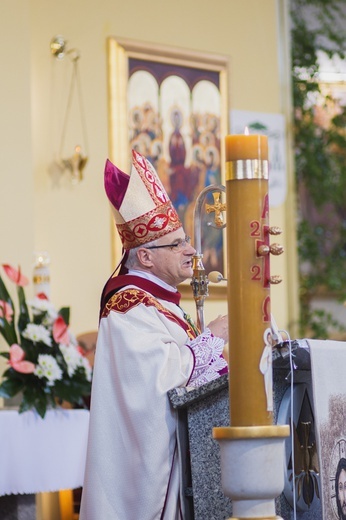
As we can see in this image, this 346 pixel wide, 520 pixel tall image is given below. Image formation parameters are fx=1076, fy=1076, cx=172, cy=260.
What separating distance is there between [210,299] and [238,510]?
5434 mm

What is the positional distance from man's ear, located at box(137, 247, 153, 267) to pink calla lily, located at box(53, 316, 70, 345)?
70.7 inches

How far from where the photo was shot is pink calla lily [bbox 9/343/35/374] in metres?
5.05

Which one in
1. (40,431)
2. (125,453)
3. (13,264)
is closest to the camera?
(125,453)

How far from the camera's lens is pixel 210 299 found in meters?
7.29

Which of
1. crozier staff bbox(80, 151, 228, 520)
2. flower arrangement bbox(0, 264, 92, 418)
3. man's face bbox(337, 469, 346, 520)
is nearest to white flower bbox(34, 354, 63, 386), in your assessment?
flower arrangement bbox(0, 264, 92, 418)

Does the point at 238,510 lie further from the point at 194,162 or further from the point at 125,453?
the point at 194,162

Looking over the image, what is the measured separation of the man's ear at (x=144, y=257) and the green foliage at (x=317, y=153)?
5381 mm

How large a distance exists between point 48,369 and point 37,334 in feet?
0.60

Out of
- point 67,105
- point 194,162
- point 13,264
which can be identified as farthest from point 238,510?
point 194,162

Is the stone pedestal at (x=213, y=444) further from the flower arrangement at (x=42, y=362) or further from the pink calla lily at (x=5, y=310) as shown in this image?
the pink calla lily at (x=5, y=310)

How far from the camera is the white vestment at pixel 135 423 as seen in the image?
9.24 ft

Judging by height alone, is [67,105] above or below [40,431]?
above

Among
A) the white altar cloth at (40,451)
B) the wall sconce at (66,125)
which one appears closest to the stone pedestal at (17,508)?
the white altar cloth at (40,451)

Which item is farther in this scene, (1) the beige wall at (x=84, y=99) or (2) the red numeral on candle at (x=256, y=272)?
(1) the beige wall at (x=84, y=99)
